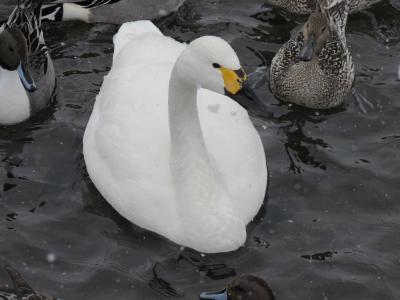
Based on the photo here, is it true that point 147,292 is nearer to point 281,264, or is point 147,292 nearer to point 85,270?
point 85,270

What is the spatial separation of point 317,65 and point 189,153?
273cm

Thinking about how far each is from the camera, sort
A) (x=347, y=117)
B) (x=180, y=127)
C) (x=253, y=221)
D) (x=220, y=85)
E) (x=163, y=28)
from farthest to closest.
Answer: (x=163, y=28) → (x=347, y=117) → (x=253, y=221) → (x=180, y=127) → (x=220, y=85)

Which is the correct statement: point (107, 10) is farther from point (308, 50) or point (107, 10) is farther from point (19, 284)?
point (19, 284)

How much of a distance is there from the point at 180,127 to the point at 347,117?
266cm

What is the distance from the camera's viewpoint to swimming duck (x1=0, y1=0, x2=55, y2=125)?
377 inches

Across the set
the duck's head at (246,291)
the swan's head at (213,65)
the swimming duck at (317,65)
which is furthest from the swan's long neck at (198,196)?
the swimming duck at (317,65)

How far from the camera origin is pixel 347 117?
9844 millimetres

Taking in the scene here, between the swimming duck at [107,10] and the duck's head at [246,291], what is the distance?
530 centimetres

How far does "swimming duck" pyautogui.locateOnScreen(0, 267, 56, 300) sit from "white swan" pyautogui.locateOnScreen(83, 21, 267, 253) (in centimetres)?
131

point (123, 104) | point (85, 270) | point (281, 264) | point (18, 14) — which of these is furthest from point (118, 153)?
point (18, 14)

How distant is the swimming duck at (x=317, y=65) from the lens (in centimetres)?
977

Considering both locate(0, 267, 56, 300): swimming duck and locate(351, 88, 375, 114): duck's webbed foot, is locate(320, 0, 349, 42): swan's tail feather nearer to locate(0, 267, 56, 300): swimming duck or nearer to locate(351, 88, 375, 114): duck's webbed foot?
locate(351, 88, 375, 114): duck's webbed foot

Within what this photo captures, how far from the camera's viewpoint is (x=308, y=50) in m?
9.69

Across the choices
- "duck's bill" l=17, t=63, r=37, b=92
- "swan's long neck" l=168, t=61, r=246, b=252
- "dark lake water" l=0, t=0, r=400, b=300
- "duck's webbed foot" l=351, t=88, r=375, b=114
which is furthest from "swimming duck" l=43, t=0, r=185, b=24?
"swan's long neck" l=168, t=61, r=246, b=252
